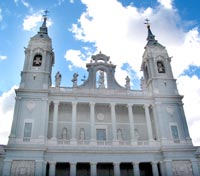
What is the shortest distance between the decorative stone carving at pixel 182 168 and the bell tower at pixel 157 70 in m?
8.91

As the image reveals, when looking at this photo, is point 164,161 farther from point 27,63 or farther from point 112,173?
point 27,63

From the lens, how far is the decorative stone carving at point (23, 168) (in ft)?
74.3

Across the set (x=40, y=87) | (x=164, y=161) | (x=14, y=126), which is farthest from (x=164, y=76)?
(x=14, y=126)

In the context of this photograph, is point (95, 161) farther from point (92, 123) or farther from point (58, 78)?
point (58, 78)

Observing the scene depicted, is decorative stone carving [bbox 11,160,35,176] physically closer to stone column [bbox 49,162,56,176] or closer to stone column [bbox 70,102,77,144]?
stone column [bbox 49,162,56,176]

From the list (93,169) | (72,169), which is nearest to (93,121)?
(93,169)

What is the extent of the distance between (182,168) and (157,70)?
13067 millimetres

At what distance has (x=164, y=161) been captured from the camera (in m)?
25.0

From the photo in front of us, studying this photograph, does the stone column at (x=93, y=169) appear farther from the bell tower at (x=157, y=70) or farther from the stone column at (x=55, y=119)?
the bell tower at (x=157, y=70)

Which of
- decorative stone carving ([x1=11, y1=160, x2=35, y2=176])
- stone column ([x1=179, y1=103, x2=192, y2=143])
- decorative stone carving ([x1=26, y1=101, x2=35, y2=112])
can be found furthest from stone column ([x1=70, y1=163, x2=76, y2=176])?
stone column ([x1=179, y1=103, x2=192, y2=143])

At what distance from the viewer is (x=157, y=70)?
31.8 m

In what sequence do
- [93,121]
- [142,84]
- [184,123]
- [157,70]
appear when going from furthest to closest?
[157,70], [142,84], [184,123], [93,121]

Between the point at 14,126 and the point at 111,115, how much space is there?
1101 cm

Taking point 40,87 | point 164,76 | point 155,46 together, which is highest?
point 155,46
